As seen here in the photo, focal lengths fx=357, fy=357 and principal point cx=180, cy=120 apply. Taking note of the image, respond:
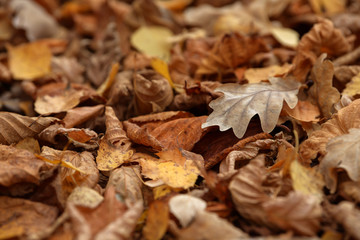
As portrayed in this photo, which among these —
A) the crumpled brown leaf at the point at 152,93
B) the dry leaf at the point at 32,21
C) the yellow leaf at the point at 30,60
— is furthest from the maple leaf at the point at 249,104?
the dry leaf at the point at 32,21

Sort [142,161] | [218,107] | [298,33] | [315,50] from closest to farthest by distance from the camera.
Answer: [142,161] < [218,107] < [315,50] < [298,33]

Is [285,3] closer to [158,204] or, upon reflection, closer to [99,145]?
[99,145]

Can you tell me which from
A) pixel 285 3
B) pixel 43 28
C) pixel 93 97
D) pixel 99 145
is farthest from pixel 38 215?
pixel 285 3

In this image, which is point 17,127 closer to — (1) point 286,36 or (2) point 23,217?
(2) point 23,217

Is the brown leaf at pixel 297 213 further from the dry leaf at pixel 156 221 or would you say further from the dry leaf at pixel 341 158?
the dry leaf at pixel 156 221

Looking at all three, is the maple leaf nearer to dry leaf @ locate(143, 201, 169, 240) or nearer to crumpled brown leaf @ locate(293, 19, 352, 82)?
crumpled brown leaf @ locate(293, 19, 352, 82)
